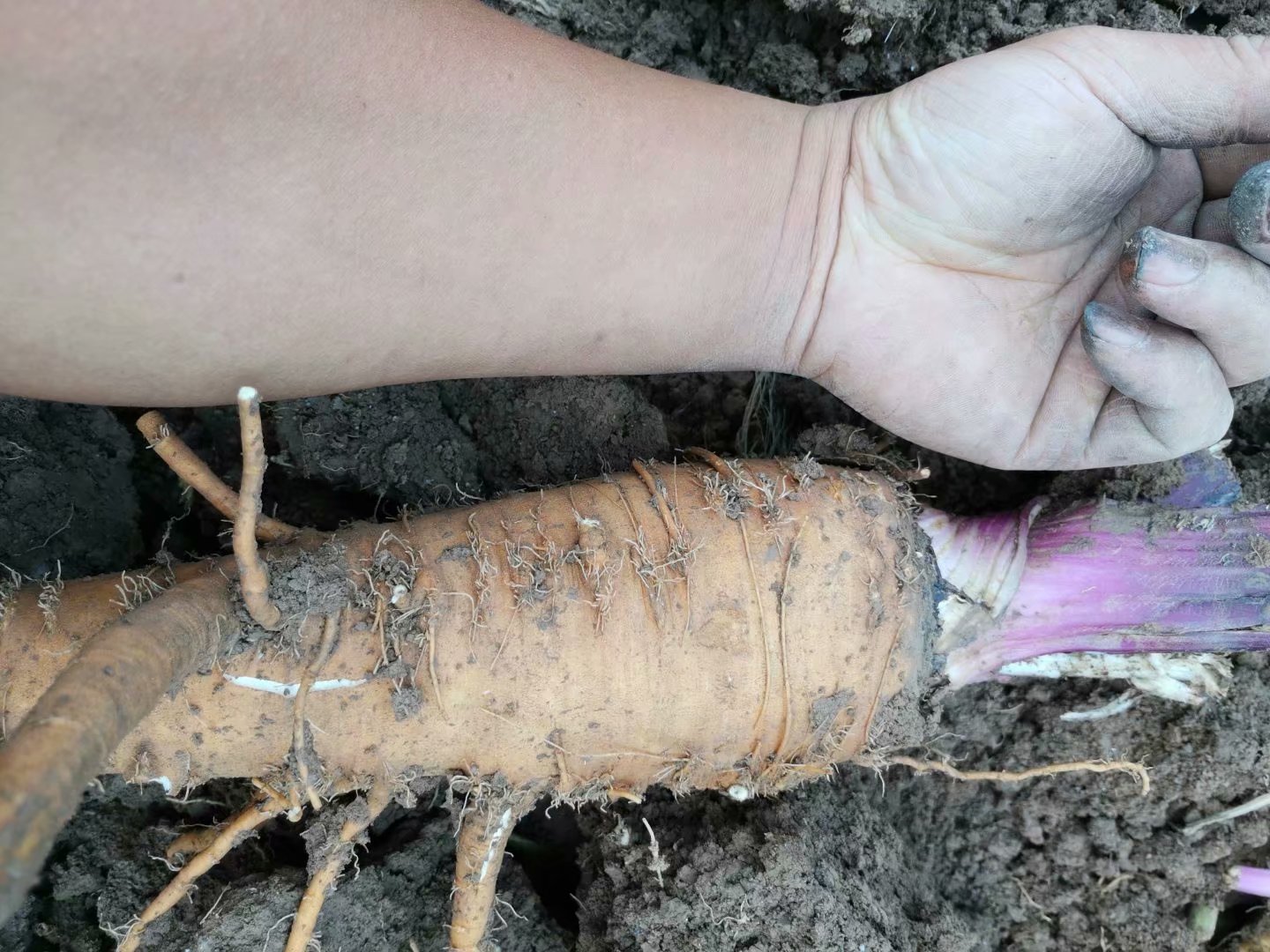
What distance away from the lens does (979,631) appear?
1504 millimetres

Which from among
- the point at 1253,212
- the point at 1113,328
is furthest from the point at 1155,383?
the point at 1253,212

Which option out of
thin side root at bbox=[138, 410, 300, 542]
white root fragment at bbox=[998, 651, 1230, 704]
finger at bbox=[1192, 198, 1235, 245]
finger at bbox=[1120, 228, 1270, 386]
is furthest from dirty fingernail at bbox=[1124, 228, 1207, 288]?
thin side root at bbox=[138, 410, 300, 542]

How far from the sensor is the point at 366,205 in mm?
1135

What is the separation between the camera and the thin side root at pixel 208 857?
4.40ft

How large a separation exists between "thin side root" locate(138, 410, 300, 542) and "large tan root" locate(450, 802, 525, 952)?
564 millimetres

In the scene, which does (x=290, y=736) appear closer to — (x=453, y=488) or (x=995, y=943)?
(x=453, y=488)

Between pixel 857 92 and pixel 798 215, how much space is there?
0.43 m

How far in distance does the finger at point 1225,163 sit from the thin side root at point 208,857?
67.1 inches

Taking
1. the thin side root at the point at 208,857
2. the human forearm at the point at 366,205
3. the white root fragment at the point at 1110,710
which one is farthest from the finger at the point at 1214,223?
the thin side root at the point at 208,857

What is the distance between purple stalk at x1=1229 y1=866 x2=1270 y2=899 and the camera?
164cm

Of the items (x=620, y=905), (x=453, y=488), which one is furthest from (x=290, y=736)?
(x=620, y=905)

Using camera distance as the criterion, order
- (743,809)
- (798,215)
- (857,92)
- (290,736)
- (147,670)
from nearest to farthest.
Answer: (147,670)
(290,736)
(798,215)
(743,809)
(857,92)

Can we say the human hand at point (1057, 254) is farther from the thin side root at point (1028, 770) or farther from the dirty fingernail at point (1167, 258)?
the thin side root at point (1028, 770)

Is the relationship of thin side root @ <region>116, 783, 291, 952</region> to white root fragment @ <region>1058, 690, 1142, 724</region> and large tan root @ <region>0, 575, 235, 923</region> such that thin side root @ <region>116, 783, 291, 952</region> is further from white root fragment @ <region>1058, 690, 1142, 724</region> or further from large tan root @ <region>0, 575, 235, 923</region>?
white root fragment @ <region>1058, 690, 1142, 724</region>
